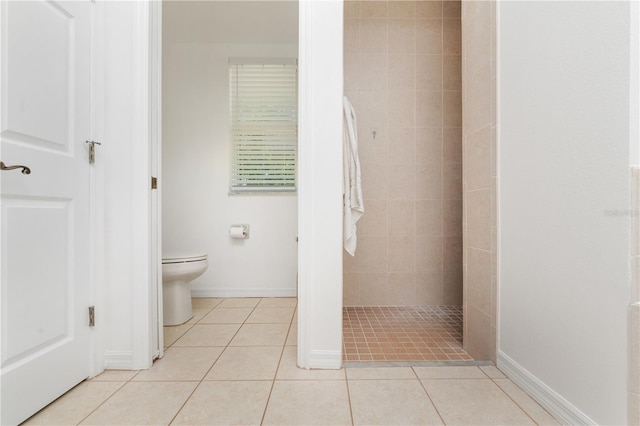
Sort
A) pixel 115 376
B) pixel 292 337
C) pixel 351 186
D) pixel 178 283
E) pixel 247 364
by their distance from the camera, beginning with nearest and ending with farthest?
pixel 115 376
pixel 247 364
pixel 292 337
pixel 351 186
pixel 178 283

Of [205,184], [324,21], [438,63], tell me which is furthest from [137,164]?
[438,63]

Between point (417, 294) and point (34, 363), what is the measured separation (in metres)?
2.22

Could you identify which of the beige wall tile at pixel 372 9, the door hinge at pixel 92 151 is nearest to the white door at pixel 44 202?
the door hinge at pixel 92 151

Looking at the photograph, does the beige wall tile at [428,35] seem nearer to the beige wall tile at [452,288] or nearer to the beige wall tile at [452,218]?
the beige wall tile at [452,218]

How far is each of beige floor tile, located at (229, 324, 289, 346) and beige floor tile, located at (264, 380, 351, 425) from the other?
1.46 feet

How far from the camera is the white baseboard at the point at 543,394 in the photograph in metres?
0.97

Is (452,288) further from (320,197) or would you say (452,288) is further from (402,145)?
(320,197)

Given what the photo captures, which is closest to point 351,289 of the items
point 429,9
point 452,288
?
point 452,288

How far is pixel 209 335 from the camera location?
5.91ft

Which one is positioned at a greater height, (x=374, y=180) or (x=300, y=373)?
(x=374, y=180)

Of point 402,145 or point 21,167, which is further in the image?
point 402,145

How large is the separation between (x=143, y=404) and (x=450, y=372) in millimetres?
1290

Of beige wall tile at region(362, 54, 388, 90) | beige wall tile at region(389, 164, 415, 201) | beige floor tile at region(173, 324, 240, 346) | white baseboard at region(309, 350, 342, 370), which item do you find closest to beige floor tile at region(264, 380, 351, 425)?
white baseboard at region(309, 350, 342, 370)

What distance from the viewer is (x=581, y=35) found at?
96 centimetres
